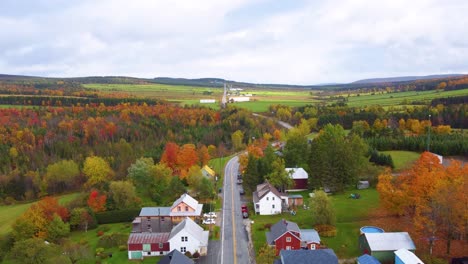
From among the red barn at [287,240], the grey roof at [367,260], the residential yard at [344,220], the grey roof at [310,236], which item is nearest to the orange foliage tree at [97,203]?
the residential yard at [344,220]

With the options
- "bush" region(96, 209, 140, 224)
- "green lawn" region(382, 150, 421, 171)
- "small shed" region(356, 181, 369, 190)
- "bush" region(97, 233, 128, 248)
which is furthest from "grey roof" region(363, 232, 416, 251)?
"bush" region(96, 209, 140, 224)

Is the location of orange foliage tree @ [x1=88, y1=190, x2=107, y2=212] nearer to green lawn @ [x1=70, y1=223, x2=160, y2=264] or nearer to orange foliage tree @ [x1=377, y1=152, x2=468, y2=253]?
green lawn @ [x1=70, y1=223, x2=160, y2=264]

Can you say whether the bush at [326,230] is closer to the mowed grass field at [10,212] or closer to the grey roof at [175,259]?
the grey roof at [175,259]

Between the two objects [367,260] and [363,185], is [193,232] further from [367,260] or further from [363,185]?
[363,185]

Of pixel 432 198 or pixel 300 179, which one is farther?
pixel 300 179

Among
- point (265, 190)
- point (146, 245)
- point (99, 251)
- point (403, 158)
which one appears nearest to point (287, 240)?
point (265, 190)

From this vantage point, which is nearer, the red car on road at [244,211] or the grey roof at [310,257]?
the grey roof at [310,257]
